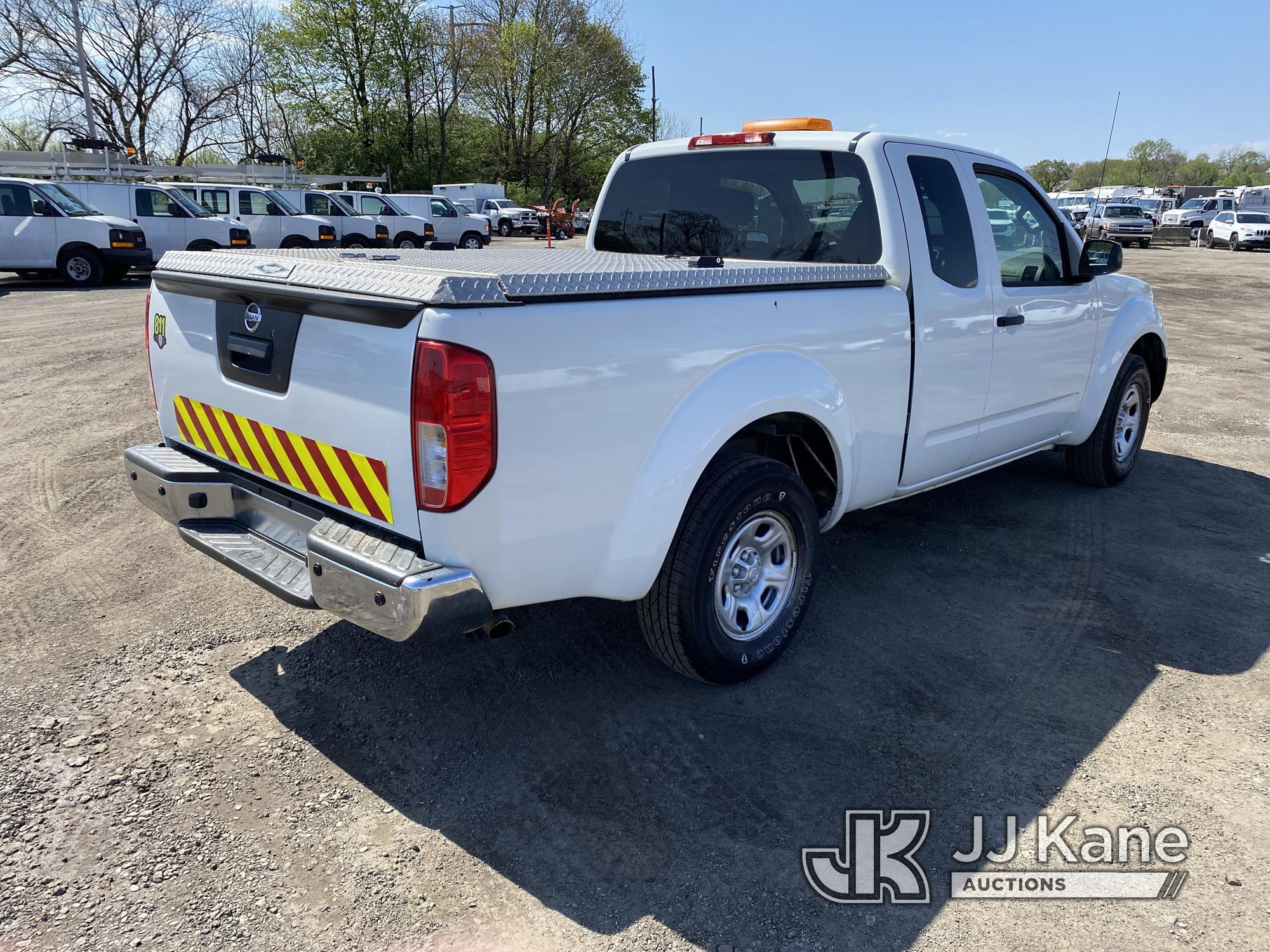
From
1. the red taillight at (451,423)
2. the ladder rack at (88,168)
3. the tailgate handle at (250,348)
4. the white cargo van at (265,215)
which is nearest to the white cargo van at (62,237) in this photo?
the white cargo van at (265,215)

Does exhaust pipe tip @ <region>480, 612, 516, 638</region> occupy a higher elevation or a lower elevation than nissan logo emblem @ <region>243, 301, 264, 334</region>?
lower

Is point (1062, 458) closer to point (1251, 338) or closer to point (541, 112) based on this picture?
point (1251, 338)

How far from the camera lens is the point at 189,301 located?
3135 mm

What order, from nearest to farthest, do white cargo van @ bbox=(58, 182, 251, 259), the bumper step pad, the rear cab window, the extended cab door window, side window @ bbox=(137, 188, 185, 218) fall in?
the bumper step pad < the rear cab window < the extended cab door window < white cargo van @ bbox=(58, 182, 251, 259) < side window @ bbox=(137, 188, 185, 218)

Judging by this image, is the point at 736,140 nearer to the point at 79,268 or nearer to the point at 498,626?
the point at 498,626

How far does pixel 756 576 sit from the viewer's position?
3320mm

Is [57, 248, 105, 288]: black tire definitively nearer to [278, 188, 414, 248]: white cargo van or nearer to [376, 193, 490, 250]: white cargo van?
[278, 188, 414, 248]: white cargo van

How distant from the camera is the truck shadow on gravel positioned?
7.91ft

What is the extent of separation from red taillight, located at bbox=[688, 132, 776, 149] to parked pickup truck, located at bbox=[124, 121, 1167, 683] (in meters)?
0.01

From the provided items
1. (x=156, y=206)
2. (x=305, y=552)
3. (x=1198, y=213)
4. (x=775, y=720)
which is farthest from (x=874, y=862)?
(x=1198, y=213)

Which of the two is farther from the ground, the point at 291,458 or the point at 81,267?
the point at 291,458

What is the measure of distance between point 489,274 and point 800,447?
5.49 feet

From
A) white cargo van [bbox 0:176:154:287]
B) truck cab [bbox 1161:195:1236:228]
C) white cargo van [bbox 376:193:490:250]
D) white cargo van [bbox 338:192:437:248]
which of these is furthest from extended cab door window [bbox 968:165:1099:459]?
truck cab [bbox 1161:195:1236:228]

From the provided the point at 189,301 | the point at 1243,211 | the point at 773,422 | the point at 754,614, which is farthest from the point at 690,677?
the point at 1243,211
